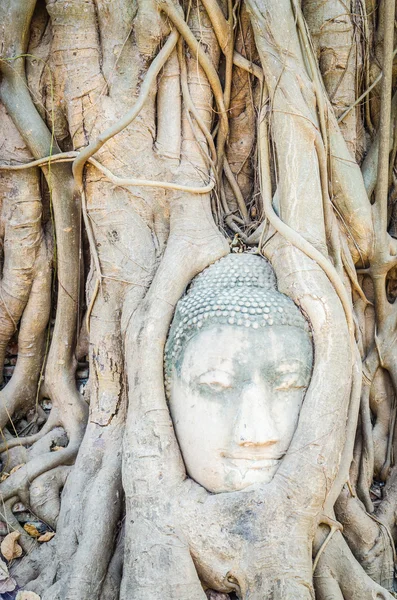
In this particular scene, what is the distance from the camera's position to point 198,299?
2367 millimetres

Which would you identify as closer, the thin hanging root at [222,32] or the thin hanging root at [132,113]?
the thin hanging root at [132,113]

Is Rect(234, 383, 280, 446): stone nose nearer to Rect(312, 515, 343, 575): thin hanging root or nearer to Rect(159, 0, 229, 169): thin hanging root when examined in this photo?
Rect(312, 515, 343, 575): thin hanging root

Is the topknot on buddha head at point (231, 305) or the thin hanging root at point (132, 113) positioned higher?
the thin hanging root at point (132, 113)

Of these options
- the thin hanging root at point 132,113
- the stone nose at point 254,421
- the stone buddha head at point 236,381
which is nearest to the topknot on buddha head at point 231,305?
the stone buddha head at point 236,381

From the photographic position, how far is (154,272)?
2.62m

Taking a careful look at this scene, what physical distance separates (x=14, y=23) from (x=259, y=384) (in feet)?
6.61

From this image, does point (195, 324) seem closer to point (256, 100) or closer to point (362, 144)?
point (256, 100)

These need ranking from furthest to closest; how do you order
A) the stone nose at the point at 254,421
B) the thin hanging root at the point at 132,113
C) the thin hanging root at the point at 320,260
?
1. the thin hanging root at the point at 132,113
2. the thin hanging root at the point at 320,260
3. the stone nose at the point at 254,421

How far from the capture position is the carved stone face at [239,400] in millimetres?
2146

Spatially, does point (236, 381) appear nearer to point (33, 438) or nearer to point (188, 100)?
point (33, 438)

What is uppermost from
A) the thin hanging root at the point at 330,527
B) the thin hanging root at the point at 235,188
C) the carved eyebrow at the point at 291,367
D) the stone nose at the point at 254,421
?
the thin hanging root at the point at 235,188

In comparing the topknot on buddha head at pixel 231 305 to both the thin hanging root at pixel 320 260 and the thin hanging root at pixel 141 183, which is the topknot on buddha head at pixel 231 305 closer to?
the thin hanging root at pixel 320 260

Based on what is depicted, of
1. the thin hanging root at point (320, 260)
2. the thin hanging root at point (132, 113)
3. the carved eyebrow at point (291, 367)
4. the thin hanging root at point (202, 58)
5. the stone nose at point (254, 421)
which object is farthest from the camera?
the thin hanging root at point (202, 58)

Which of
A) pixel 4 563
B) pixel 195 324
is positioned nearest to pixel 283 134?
pixel 195 324
